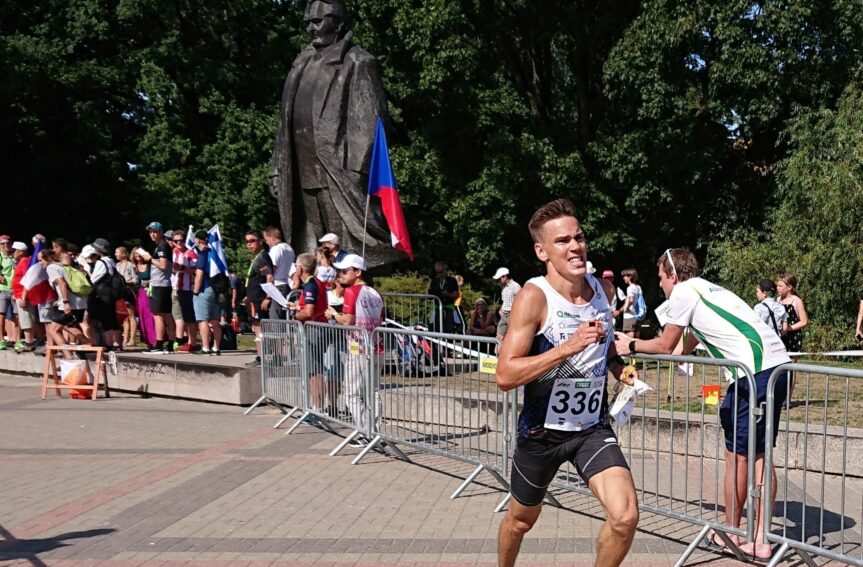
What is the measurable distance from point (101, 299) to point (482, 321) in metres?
6.53

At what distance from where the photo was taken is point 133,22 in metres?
30.3

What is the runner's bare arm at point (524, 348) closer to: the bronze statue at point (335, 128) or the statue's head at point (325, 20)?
the bronze statue at point (335, 128)

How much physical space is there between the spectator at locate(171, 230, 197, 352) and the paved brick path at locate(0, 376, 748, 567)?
3.74m

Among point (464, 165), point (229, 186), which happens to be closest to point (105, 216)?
point (229, 186)

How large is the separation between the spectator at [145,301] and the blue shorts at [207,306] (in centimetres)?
162

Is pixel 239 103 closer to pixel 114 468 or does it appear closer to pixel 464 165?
pixel 464 165

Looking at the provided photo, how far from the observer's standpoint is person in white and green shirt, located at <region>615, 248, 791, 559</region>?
19.8ft

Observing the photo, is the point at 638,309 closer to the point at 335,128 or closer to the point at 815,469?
the point at 335,128

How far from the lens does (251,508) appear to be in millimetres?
7371

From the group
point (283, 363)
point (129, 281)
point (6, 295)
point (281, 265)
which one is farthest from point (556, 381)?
Answer: point (6, 295)

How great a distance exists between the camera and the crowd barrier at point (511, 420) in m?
6.23

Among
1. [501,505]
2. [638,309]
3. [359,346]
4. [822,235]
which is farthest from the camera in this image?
[822,235]

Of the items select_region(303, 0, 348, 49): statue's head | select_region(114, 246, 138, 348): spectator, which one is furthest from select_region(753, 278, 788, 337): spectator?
select_region(114, 246, 138, 348): spectator

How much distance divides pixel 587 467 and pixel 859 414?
17.8 feet
